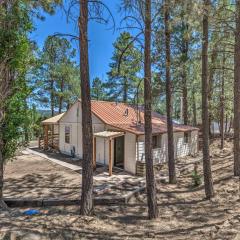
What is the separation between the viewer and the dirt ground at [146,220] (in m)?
5.70

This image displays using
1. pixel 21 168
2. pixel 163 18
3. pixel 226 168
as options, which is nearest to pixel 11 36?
pixel 163 18

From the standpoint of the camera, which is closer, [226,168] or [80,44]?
[80,44]

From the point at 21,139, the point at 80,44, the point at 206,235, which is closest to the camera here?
the point at 206,235

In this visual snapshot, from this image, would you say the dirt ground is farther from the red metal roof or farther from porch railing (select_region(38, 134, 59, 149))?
porch railing (select_region(38, 134, 59, 149))

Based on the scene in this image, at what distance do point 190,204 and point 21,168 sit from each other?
991 cm

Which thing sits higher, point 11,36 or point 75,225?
point 11,36

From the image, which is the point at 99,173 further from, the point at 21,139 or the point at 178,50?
the point at 178,50

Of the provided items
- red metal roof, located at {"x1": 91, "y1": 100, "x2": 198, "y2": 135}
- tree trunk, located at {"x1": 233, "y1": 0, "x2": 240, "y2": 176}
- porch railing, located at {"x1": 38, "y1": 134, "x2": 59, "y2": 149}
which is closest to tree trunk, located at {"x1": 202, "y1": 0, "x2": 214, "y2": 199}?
tree trunk, located at {"x1": 233, "y1": 0, "x2": 240, "y2": 176}

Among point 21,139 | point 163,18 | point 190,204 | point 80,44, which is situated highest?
point 163,18

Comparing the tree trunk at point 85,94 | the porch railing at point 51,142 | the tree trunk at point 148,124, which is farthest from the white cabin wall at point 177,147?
the porch railing at point 51,142

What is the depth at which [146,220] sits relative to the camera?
24.6 feet

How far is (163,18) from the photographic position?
9297mm

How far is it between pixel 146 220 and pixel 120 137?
353 inches

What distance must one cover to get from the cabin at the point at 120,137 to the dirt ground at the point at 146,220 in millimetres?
3648
